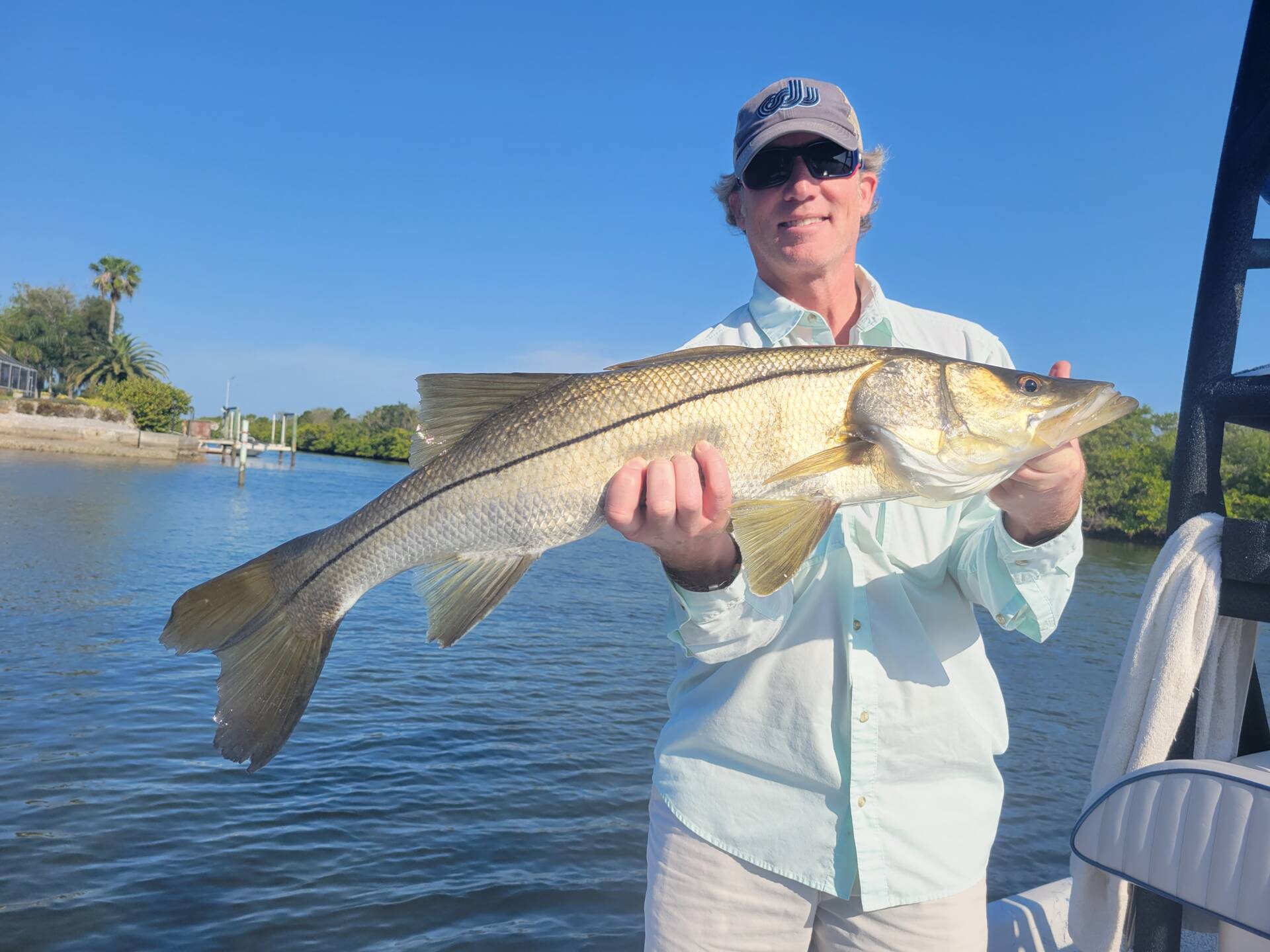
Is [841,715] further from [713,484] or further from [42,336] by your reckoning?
[42,336]

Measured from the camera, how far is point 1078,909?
2.58 metres

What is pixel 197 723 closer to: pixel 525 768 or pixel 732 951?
pixel 525 768

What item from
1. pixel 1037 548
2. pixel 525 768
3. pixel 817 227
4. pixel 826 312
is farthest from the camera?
pixel 525 768

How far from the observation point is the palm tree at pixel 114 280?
88.6m

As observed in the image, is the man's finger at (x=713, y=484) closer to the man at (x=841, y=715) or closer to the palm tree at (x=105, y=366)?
the man at (x=841, y=715)

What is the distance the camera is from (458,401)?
2604 mm

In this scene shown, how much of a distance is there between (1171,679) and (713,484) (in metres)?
1.49

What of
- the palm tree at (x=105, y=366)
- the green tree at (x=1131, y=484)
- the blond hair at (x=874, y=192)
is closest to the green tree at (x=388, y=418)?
the palm tree at (x=105, y=366)

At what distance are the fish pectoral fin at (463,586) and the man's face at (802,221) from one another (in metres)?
1.40

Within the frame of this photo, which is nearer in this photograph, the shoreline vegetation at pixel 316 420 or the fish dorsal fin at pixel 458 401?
the fish dorsal fin at pixel 458 401

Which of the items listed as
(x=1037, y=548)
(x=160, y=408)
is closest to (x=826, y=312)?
(x=1037, y=548)

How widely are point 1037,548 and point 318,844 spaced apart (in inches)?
288

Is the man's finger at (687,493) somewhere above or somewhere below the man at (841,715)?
above

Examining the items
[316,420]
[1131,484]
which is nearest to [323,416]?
[316,420]
